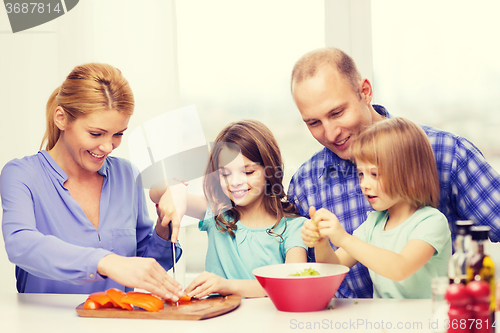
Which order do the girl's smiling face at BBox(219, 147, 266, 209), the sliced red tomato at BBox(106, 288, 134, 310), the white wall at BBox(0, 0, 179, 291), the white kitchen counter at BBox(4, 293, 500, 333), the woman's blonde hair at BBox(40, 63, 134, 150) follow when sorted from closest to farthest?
the white kitchen counter at BBox(4, 293, 500, 333) → the sliced red tomato at BBox(106, 288, 134, 310) → the woman's blonde hair at BBox(40, 63, 134, 150) → the girl's smiling face at BBox(219, 147, 266, 209) → the white wall at BBox(0, 0, 179, 291)

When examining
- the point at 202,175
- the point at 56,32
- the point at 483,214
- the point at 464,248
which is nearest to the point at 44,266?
the point at 202,175

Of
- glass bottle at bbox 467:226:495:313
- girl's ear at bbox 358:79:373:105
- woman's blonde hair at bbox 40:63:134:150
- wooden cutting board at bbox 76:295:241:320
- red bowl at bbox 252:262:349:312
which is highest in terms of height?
woman's blonde hair at bbox 40:63:134:150

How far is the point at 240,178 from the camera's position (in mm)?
1450

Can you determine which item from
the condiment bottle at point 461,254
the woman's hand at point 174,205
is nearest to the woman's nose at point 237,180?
the woman's hand at point 174,205

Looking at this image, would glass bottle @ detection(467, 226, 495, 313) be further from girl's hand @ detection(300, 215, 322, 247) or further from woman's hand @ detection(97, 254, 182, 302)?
woman's hand @ detection(97, 254, 182, 302)

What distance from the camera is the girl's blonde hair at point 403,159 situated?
1.21 meters

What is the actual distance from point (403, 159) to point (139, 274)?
0.74 metres

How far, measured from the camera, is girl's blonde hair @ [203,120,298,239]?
1.47m

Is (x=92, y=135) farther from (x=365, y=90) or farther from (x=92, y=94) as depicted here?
(x=365, y=90)

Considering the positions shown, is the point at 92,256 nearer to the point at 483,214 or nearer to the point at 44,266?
the point at 44,266

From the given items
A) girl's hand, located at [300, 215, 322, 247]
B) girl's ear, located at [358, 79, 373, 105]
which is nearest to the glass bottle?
girl's hand, located at [300, 215, 322, 247]

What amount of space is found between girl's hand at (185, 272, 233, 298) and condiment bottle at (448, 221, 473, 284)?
61 cm

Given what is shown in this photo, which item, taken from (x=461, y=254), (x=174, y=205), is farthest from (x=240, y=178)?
(x=461, y=254)

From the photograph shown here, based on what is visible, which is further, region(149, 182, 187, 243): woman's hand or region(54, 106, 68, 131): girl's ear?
region(54, 106, 68, 131): girl's ear
